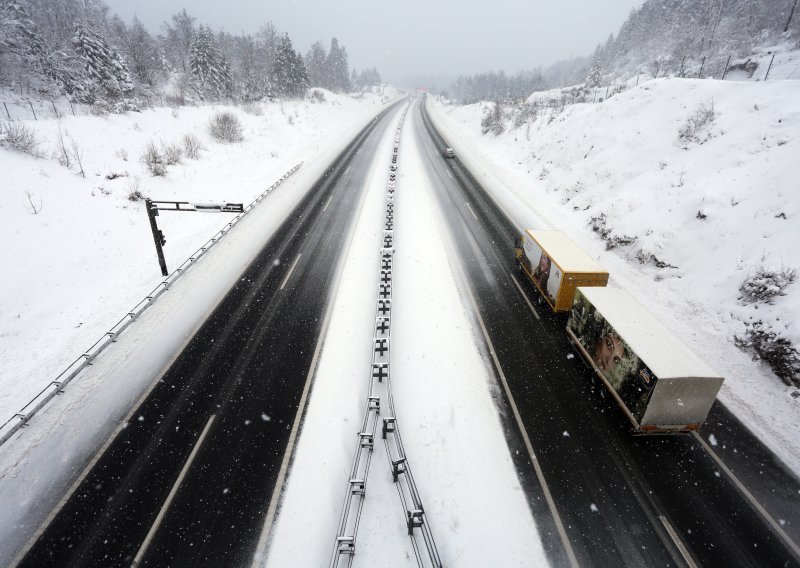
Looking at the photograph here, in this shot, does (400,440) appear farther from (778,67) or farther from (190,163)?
(778,67)

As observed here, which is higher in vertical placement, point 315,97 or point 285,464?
point 315,97

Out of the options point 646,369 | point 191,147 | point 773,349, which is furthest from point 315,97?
point 646,369

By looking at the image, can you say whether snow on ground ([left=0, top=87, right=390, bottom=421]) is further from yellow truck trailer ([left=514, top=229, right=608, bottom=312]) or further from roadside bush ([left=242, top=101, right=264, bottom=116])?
yellow truck trailer ([left=514, top=229, right=608, bottom=312])

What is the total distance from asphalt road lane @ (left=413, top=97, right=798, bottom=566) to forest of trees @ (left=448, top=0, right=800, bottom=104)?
47.0 m

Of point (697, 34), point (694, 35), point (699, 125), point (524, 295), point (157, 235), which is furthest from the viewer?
point (694, 35)

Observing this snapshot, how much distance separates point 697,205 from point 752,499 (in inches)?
545

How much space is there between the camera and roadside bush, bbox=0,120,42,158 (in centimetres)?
2038

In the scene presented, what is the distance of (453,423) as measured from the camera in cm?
1045

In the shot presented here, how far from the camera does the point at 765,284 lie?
42.8 feet

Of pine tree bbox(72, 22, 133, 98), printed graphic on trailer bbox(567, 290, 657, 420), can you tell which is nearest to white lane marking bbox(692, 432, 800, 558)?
printed graphic on trailer bbox(567, 290, 657, 420)

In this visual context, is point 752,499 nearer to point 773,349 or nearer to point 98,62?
point 773,349

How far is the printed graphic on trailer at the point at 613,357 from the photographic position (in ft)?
31.3

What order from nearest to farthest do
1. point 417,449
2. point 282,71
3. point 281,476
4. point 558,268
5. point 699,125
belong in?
point 281,476 → point 417,449 → point 558,268 → point 699,125 → point 282,71

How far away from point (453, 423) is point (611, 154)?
79.2ft
